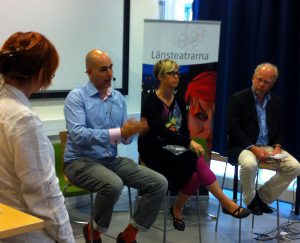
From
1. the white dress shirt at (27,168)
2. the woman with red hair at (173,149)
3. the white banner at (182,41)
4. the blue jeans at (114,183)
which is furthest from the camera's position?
the white banner at (182,41)

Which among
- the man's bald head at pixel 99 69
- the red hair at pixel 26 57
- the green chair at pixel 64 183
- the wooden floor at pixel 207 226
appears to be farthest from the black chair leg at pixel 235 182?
the red hair at pixel 26 57

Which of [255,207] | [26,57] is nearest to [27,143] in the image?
[26,57]

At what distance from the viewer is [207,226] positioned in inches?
144

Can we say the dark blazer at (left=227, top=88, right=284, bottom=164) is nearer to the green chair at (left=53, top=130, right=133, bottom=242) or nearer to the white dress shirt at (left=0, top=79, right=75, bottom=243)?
the green chair at (left=53, top=130, right=133, bottom=242)

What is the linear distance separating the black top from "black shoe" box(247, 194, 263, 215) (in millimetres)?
617

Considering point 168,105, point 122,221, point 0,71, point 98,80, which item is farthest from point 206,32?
point 0,71

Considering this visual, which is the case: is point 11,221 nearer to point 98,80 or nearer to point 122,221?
Result: point 98,80

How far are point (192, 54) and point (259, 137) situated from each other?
0.99 m

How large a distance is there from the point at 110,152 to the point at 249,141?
121cm

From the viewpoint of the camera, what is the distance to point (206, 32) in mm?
3916

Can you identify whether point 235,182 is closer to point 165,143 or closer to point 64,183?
point 165,143

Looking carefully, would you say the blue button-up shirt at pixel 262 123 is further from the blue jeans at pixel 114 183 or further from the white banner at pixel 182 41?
the blue jeans at pixel 114 183

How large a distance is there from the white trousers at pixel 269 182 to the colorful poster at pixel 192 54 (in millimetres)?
660

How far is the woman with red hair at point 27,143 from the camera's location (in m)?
1.35
